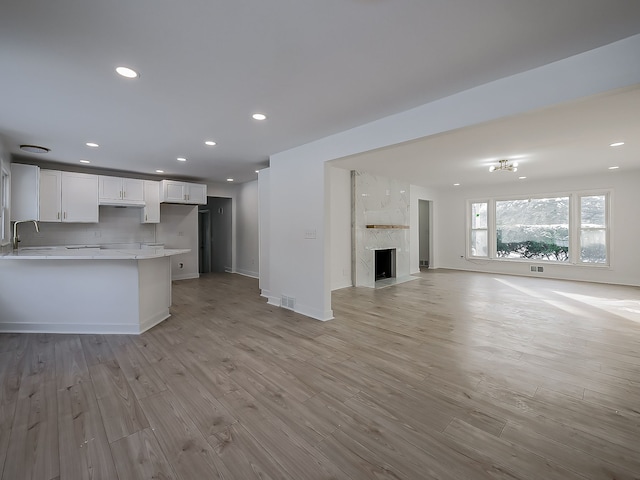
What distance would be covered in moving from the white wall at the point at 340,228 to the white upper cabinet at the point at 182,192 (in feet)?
11.0

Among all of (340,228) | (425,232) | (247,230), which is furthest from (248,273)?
(425,232)

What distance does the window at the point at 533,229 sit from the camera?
723cm

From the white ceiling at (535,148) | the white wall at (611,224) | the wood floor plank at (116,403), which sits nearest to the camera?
the wood floor plank at (116,403)

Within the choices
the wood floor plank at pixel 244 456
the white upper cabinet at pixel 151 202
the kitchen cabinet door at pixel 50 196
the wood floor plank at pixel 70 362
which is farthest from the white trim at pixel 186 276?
the wood floor plank at pixel 244 456

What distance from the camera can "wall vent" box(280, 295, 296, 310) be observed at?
14.5 feet

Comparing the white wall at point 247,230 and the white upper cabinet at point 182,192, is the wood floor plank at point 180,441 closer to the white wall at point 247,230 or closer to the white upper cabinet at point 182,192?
the white upper cabinet at point 182,192

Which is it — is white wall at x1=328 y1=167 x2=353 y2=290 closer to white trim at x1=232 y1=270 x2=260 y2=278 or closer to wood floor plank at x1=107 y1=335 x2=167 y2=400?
white trim at x1=232 y1=270 x2=260 y2=278

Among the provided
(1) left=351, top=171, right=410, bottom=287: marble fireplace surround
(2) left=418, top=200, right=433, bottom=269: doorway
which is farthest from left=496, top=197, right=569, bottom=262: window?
(1) left=351, top=171, right=410, bottom=287: marble fireplace surround

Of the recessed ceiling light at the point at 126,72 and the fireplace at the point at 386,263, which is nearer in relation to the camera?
the recessed ceiling light at the point at 126,72

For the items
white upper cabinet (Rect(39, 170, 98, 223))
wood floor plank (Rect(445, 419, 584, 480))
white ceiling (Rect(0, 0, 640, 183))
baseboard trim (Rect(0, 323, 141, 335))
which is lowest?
wood floor plank (Rect(445, 419, 584, 480))

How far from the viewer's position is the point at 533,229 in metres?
7.66

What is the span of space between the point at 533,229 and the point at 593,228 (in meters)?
1.20

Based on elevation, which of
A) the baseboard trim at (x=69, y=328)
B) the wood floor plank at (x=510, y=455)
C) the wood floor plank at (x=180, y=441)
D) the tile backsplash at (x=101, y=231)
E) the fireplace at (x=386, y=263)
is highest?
the tile backsplash at (x=101, y=231)

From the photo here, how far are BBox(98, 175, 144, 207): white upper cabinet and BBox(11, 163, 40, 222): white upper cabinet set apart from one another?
935 mm
